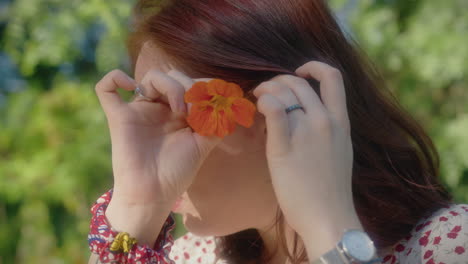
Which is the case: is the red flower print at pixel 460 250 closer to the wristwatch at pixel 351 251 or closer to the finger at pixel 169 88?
the wristwatch at pixel 351 251

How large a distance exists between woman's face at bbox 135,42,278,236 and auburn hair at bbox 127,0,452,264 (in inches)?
4.8

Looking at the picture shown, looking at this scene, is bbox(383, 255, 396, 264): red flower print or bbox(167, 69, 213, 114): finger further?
bbox(383, 255, 396, 264): red flower print

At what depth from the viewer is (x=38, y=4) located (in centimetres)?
263

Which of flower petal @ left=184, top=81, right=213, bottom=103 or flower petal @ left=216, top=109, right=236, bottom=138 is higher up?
flower petal @ left=184, top=81, right=213, bottom=103

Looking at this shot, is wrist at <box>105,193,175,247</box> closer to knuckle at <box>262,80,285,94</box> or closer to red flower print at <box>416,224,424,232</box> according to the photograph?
knuckle at <box>262,80,285,94</box>

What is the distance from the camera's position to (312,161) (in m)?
1.17

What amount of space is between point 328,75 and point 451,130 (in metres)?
1.44

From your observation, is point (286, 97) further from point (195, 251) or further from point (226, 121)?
point (195, 251)

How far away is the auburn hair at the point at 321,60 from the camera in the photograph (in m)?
1.41

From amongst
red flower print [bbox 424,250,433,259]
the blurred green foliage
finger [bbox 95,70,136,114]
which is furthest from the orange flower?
the blurred green foliage

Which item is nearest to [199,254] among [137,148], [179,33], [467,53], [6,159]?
[137,148]

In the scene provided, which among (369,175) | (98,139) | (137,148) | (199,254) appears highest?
(137,148)

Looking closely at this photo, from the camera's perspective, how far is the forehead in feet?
4.91

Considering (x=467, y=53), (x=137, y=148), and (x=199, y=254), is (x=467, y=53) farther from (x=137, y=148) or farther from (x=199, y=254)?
(x=137, y=148)
